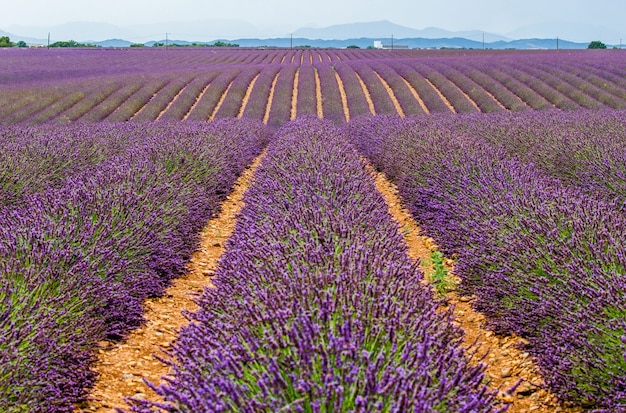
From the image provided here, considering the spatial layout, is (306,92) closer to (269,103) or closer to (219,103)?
(269,103)

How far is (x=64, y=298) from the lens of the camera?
11.2 ft

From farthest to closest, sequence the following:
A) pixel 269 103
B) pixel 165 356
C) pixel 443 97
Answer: pixel 269 103, pixel 443 97, pixel 165 356

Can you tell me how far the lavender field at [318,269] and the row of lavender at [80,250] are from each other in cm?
2

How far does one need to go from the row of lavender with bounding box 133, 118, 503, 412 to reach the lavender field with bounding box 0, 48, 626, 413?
0.04 ft

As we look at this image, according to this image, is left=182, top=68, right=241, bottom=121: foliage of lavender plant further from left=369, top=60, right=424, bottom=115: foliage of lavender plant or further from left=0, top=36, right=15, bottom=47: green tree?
left=0, top=36, right=15, bottom=47: green tree

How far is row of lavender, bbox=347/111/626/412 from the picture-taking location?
2988 millimetres

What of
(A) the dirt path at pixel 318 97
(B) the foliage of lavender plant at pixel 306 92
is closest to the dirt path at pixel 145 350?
(B) the foliage of lavender plant at pixel 306 92

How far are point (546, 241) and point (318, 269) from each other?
1.74m

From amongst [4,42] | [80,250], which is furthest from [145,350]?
[4,42]

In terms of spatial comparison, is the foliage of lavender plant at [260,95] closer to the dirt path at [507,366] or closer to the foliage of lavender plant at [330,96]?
the foliage of lavender plant at [330,96]

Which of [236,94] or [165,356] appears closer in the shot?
[165,356]

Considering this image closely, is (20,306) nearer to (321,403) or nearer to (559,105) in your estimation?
(321,403)

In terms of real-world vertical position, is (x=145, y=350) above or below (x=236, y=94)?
below

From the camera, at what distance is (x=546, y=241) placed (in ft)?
13.4
